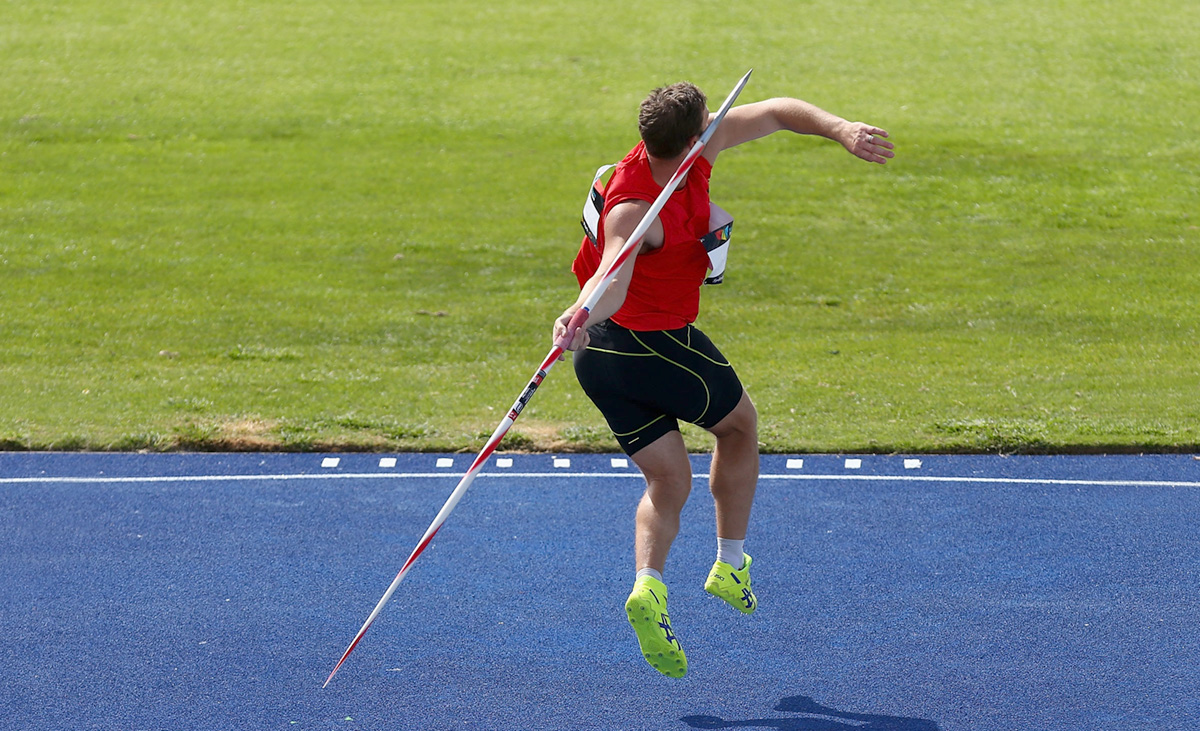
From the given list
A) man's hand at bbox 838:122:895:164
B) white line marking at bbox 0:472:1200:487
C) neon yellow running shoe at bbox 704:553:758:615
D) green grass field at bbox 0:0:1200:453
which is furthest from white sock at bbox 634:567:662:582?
green grass field at bbox 0:0:1200:453

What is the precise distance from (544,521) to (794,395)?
2.95 meters

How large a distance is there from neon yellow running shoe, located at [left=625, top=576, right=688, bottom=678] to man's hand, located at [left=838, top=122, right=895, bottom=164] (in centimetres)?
179

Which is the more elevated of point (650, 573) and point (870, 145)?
point (870, 145)

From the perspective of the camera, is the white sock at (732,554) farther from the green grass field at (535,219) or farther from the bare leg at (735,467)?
the green grass field at (535,219)

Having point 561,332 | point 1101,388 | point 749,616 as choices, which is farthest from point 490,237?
point 561,332

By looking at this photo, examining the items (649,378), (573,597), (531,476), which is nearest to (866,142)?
(649,378)

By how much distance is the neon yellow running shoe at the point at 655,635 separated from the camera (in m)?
4.48

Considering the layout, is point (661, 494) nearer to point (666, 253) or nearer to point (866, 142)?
point (666, 253)

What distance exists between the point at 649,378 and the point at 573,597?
5.56 feet

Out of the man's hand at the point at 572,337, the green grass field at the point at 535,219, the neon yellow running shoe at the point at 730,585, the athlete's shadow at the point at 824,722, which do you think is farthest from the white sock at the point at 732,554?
the green grass field at the point at 535,219

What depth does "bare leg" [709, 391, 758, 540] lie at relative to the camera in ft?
16.2

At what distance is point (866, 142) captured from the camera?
176 inches

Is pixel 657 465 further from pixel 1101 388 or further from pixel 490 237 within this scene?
pixel 490 237

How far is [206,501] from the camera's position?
7.23 m
